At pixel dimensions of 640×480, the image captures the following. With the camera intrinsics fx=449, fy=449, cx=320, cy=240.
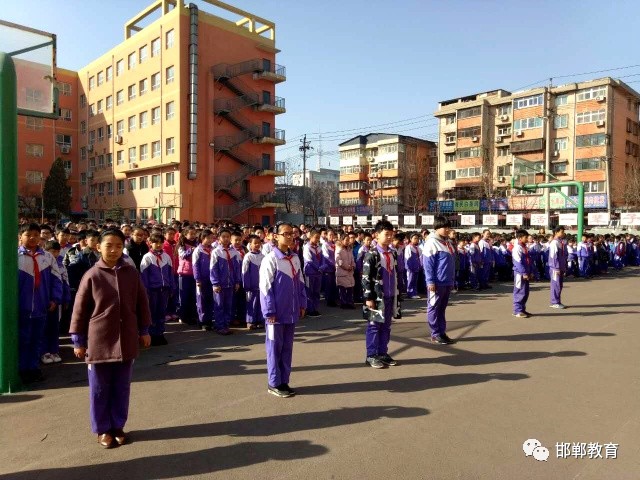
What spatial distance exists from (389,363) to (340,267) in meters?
5.34

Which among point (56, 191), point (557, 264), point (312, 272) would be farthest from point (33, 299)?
point (56, 191)

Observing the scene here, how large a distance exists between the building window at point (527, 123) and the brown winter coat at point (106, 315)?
51.6 metres

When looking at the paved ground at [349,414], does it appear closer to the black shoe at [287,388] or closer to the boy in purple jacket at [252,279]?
the black shoe at [287,388]

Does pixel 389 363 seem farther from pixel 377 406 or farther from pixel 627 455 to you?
pixel 627 455

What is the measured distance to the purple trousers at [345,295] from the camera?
11827 mm

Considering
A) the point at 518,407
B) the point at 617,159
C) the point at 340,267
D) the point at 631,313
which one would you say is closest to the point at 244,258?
the point at 340,267

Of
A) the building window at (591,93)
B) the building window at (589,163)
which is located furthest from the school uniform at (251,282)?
the building window at (591,93)

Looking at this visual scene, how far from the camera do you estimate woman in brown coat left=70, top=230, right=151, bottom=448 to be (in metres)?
4.09

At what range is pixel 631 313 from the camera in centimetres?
1073

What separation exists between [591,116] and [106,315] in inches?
2051

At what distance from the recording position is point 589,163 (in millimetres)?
44906

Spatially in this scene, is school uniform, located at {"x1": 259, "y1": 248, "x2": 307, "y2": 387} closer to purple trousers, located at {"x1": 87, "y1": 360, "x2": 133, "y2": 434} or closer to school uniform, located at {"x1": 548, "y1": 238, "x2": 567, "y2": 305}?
purple trousers, located at {"x1": 87, "y1": 360, "x2": 133, "y2": 434}

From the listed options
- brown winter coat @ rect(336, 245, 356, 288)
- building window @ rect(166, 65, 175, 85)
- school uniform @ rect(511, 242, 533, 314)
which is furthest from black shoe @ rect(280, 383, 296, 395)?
building window @ rect(166, 65, 175, 85)

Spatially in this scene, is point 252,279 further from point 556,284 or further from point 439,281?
point 556,284
